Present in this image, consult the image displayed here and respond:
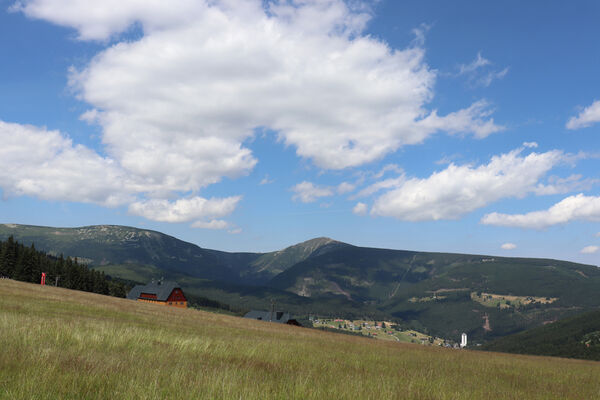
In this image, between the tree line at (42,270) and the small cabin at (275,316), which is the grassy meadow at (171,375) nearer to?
the tree line at (42,270)

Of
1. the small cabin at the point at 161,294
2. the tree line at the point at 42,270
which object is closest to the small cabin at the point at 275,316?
the small cabin at the point at 161,294

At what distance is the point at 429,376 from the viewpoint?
1000 cm

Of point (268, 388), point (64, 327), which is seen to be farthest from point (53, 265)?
point (268, 388)

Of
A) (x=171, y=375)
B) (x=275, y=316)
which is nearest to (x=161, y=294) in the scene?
(x=275, y=316)

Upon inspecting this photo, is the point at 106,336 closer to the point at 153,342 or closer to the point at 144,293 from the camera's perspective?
the point at 153,342

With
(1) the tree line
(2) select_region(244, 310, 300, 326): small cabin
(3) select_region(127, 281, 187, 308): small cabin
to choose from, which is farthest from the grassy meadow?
(3) select_region(127, 281, 187, 308): small cabin

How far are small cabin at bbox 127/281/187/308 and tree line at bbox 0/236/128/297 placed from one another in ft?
40.5

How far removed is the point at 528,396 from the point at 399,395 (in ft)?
12.8

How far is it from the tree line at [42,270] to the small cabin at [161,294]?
12356 mm

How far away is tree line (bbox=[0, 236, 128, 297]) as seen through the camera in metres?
99.4

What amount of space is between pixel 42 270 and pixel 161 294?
40329 mm

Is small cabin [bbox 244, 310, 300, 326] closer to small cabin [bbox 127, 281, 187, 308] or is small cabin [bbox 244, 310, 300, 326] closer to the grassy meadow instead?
small cabin [bbox 127, 281, 187, 308]

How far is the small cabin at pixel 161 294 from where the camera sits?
13900cm

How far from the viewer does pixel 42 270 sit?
362ft
